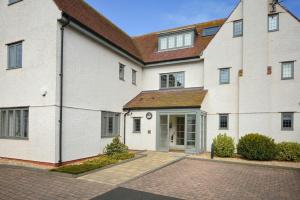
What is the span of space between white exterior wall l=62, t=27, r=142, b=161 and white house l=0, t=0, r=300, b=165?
0.18ft

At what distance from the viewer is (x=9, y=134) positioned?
41.6 ft

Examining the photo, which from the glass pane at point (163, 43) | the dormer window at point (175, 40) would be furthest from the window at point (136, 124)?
the glass pane at point (163, 43)

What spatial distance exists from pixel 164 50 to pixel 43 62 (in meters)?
11.0

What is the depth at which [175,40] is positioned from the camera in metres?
19.9

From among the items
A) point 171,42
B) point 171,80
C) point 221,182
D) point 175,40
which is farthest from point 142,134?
point 221,182

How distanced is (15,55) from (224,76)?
1320cm

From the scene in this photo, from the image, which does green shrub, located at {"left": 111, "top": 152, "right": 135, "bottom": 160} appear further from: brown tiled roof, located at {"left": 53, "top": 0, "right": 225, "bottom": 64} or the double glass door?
brown tiled roof, located at {"left": 53, "top": 0, "right": 225, "bottom": 64}

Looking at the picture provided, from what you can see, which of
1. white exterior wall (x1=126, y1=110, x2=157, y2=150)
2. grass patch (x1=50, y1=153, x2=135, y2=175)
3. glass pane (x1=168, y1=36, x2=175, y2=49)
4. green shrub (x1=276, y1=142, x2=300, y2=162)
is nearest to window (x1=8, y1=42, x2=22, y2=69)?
grass patch (x1=50, y1=153, x2=135, y2=175)

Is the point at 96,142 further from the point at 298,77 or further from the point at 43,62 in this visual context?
the point at 298,77

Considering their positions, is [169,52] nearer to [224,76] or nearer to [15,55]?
[224,76]

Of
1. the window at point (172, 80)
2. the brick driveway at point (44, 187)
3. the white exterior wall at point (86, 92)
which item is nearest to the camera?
the brick driveway at point (44, 187)

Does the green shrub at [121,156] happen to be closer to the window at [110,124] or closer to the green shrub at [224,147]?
the window at [110,124]

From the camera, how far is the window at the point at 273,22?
1520cm

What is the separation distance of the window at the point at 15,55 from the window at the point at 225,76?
41.7 feet
